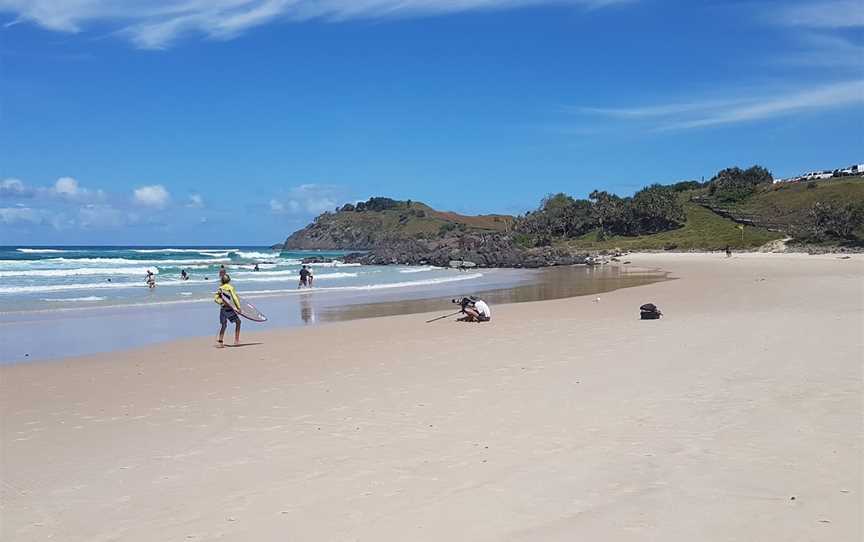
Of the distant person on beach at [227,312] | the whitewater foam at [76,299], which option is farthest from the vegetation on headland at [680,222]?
the distant person on beach at [227,312]

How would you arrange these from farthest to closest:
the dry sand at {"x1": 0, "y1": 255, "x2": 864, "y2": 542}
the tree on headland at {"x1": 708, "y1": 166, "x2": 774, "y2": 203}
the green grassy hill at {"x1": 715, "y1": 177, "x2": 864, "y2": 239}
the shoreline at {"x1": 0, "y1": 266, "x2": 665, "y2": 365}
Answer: the tree on headland at {"x1": 708, "y1": 166, "x2": 774, "y2": 203} < the green grassy hill at {"x1": 715, "y1": 177, "x2": 864, "y2": 239} < the shoreline at {"x1": 0, "y1": 266, "x2": 665, "y2": 365} < the dry sand at {"x1": 0, "y1": 255, "x2": 864, "y2": 542}

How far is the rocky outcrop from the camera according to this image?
63781mm

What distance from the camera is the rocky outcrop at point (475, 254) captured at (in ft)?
209

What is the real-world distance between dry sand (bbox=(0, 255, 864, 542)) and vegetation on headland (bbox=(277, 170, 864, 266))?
5213cm

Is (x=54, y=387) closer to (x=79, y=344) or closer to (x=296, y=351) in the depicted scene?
(x=296, y=351)

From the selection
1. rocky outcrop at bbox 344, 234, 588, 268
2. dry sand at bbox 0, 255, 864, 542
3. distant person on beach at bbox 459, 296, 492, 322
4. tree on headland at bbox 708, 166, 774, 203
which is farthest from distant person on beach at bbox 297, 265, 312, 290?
tree on headland at bbox 708, 166, 774, 203

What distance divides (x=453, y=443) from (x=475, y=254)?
2452 inches

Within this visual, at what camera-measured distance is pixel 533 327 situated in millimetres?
15758

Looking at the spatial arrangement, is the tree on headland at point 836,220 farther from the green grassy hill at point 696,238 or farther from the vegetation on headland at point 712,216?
the green grassy hill at point 696,238

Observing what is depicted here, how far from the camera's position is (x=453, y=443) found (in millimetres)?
6559

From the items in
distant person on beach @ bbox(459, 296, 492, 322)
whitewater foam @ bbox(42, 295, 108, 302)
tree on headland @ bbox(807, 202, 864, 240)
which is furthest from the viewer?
tree on headland @ bbox(807, 202, 864, 240)

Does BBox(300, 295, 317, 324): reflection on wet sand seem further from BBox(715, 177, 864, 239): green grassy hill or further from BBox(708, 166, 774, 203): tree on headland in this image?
BBox(708, 166, 774, 203): tree on headland

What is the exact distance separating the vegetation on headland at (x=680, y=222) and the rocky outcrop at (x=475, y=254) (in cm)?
12

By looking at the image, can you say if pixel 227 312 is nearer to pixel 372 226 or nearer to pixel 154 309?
pixel 154 309
